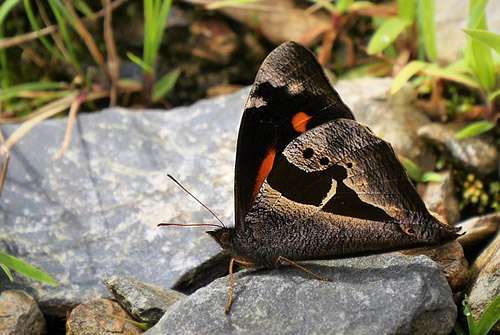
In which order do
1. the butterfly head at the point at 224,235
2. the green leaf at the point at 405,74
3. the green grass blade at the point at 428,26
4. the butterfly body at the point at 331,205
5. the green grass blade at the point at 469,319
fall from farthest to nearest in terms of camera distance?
the green grass blade at the point at 428,26, the green leaf at the point at 405,74, the butterfly head at the point at 224,235, the butterfly body at the point at 331,205, the green grass blade at the point at 469,319

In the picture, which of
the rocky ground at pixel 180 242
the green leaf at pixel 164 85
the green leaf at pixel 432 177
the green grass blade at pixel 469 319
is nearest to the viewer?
the rocky ground at pixel 180 242

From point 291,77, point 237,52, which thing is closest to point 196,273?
point 291,77

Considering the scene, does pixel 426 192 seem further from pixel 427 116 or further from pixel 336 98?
pixel 336 98

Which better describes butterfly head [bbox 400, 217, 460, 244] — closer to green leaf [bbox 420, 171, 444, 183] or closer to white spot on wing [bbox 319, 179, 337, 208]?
white spot on wing [bbox 319, 179, 337, 208]

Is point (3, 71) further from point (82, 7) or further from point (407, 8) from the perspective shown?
point (407, 8)

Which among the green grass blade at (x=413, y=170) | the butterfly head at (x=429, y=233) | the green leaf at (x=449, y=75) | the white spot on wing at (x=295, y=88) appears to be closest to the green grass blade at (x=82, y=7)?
the white spot on wing at (x=295, y=88)

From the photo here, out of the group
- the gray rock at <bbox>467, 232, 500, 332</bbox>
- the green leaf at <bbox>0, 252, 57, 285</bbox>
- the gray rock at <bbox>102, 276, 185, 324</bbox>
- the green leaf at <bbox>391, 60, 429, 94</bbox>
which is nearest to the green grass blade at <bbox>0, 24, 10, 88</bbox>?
the green leaf at <bbox>0, 252, 57, 285</bbox>

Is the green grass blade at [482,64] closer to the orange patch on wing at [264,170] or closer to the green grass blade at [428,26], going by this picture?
the green grass blade at [428,26]
